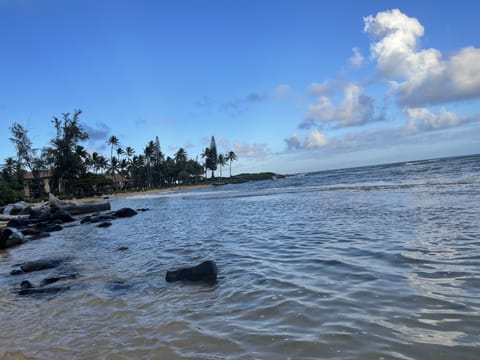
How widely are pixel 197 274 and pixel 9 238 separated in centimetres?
1221

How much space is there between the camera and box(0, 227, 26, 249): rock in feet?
47.1

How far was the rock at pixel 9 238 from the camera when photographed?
47.1 feet

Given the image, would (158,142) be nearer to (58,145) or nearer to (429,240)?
(58,145)

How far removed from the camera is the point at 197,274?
6750 millimetres

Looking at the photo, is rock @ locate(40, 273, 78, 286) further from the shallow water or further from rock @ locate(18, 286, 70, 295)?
rock @ locate(18, 286, 70, 295)

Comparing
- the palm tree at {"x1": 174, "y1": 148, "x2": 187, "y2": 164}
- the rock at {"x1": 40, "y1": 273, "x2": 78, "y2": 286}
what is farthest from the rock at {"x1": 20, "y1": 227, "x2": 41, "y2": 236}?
the palm tree at {"x1": 174, "y1": 148, "x2": 187, "y2": 164}

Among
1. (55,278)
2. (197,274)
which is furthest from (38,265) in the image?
(197,274)

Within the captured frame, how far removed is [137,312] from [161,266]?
3034 millimetres

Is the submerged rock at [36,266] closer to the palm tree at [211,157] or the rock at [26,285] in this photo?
the rock at [26,285]

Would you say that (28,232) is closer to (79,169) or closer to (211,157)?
(79,169)

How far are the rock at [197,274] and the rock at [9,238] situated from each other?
11.4 metres

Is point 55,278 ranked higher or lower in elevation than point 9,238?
lower

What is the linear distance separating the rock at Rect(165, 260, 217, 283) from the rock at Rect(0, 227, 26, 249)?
1137 cm

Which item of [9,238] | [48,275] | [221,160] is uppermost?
[221,160]
